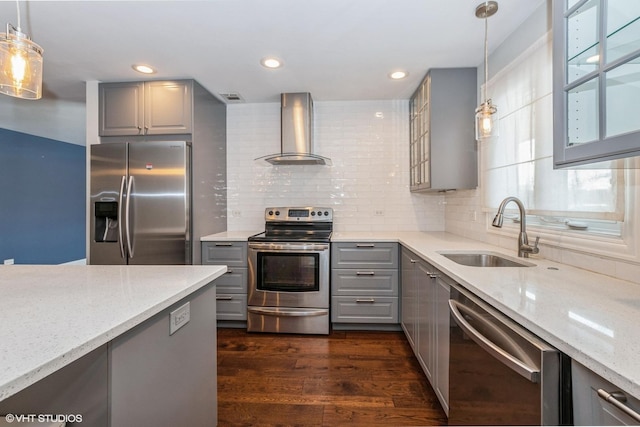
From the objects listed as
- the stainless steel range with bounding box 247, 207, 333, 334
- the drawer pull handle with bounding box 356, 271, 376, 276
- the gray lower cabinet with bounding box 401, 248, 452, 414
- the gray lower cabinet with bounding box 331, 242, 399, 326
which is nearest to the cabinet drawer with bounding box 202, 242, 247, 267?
the stainless steel range with bounding box 247, 207, 333, 334

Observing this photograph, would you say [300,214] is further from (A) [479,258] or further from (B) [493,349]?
(B) [493,349]

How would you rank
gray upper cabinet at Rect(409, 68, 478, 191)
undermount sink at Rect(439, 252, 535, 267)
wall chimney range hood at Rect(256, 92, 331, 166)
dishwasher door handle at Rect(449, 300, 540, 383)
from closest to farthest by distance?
dishwasher door handle at Rect(449, 300, 540, 383), undermount sink at Rect(439, 252, 535, 267), gray upper cabinet at Rect(409, 68, 478, 191), wall chimney range hood at Rect(256, 92, 331, 166)

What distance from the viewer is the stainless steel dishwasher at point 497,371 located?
78cm

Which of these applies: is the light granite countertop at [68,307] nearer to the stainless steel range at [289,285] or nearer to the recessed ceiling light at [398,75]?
the stainless steel range at [289,285]

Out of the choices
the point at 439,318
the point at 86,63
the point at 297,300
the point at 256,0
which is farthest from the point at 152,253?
the point at 439,318

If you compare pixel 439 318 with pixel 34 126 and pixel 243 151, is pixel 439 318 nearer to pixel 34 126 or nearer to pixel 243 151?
pixel 243 151

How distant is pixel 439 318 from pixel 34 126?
594 centimetres

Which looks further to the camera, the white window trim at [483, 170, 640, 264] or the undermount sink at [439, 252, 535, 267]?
the undermount sink at [439, 252, 535, 267]

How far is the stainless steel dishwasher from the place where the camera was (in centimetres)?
78

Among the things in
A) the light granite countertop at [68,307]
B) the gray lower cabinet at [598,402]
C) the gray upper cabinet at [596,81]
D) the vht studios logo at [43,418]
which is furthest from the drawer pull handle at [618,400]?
the vht studios logo at [43,418]

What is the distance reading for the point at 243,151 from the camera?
3.47 metres

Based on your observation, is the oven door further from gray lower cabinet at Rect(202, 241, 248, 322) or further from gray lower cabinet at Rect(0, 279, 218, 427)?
gray lower cabinet at Rect(0, 279, 218, 427)

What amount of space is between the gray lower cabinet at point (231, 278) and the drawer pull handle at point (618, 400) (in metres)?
2.58

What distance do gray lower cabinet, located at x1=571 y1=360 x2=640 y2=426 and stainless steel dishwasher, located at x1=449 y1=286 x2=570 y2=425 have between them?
0.13 feet
